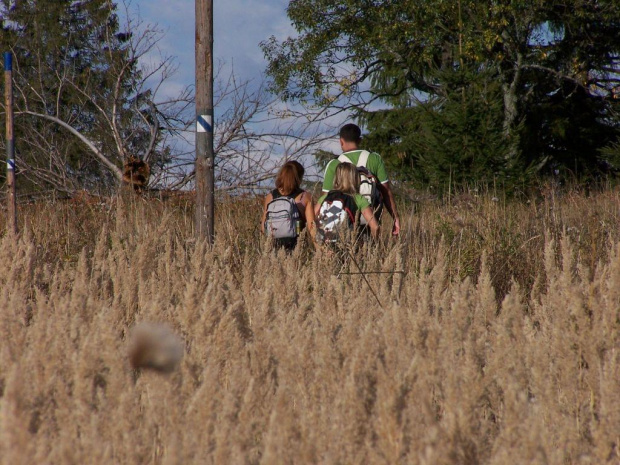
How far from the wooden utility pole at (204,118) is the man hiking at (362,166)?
5.41 ft

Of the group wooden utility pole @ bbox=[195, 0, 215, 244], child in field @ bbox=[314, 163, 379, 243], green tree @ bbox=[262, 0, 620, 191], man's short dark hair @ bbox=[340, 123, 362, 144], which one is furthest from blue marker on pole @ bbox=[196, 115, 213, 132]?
green tree @ bbox=[262, 0, 620, 191]

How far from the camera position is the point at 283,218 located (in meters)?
5.71

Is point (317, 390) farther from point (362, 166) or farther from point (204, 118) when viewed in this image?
point (204, 118)

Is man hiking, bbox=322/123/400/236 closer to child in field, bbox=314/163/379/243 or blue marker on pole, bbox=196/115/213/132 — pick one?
child in field, bbox=314/163/379/243

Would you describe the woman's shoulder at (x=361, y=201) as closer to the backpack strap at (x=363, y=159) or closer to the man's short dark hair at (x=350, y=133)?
the backpack strap at (x=363, y=159)

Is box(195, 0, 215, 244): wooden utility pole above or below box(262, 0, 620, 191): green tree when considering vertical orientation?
below

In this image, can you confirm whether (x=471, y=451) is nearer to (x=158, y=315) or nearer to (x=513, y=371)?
(x=513, y=371)

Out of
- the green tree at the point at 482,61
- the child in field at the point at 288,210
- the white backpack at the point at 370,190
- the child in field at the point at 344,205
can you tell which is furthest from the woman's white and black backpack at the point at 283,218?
the green tree at the point at 482,61

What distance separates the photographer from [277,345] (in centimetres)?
195

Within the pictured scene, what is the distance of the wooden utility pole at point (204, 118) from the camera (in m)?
6.80

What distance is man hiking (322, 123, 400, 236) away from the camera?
5.58 meters

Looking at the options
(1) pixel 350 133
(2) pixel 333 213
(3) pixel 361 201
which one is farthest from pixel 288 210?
(1) pixel 350 133

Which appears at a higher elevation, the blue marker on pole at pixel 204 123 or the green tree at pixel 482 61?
the green tree at pixel 482 61

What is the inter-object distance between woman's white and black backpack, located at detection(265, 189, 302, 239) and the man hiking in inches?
14.2
